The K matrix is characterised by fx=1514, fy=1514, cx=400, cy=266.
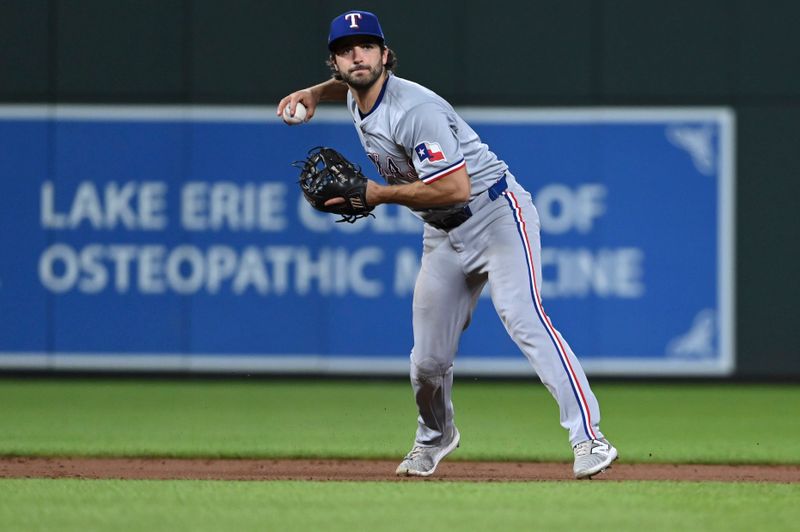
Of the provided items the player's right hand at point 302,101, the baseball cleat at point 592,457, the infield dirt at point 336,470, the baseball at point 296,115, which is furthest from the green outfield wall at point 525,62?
the baseball cleat at point 592,457

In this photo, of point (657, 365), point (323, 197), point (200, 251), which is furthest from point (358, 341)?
point (323, 197)

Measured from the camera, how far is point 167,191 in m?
10.3

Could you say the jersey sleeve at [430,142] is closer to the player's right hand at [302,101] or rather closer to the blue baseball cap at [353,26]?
the blue baseball cap at [353,26]

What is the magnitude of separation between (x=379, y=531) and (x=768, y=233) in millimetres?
6471

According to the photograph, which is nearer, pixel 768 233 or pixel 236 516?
pixel 236 516

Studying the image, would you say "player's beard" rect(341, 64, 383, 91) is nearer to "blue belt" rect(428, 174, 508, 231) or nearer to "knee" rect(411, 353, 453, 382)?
"blue belt" rect(428, 174, 508, 231)

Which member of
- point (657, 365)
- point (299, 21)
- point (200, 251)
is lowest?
point (657, 365)

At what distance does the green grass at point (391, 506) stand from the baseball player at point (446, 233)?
0.43 m

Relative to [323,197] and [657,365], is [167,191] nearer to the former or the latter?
[657,365]

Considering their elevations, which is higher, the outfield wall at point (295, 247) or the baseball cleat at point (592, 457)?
the outfield wall at point (295, 247)

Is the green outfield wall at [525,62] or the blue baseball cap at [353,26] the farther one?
the green outfield wall at [525,62]

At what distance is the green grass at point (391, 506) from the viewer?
4598 mm

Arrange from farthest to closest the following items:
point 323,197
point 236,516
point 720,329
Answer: point 720,329, point 323,197, point 236,516

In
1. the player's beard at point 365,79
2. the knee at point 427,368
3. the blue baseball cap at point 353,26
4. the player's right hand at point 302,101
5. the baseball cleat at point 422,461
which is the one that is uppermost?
the blue baseball cap at point 353,26
